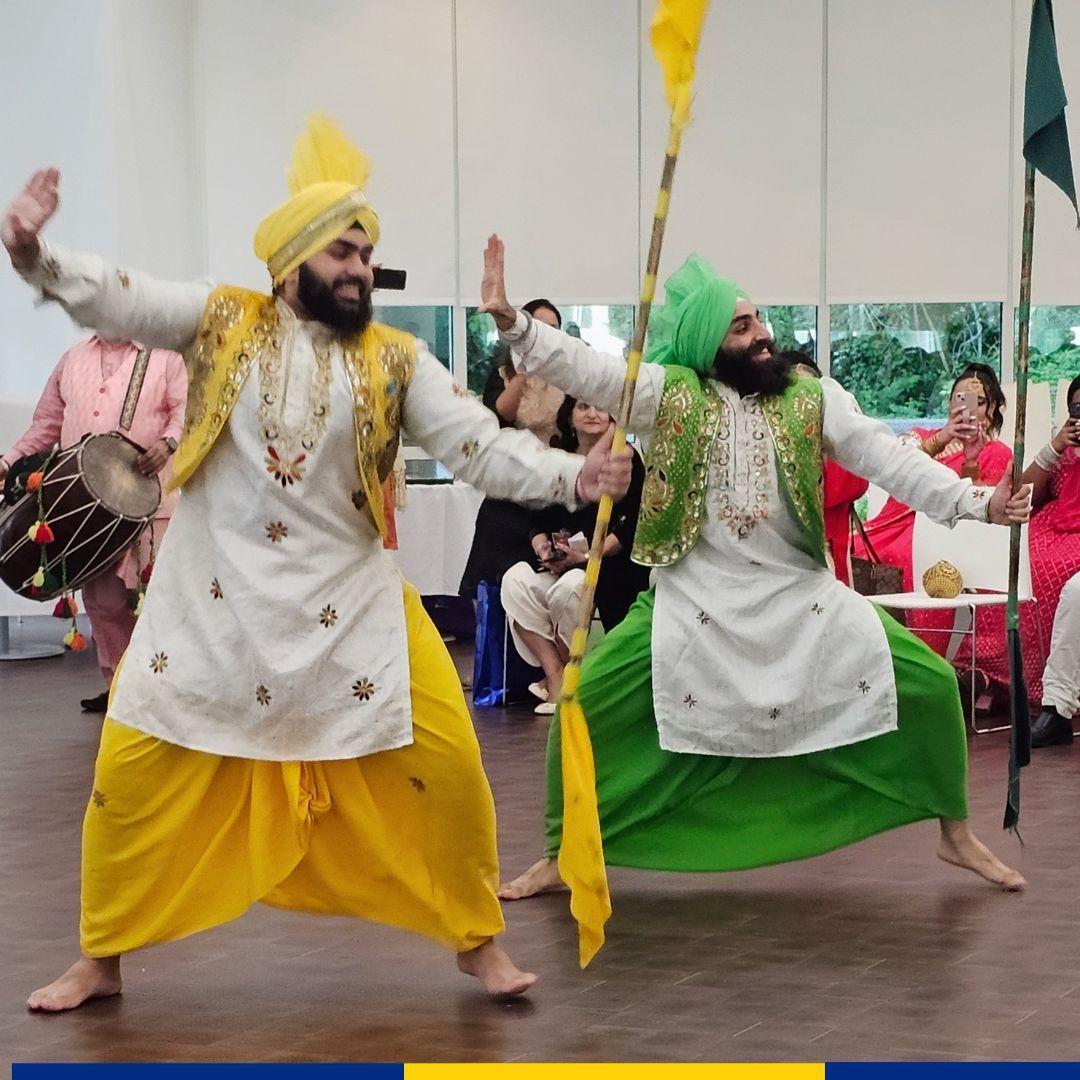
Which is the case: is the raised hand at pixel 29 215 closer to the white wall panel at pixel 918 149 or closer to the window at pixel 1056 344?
the white wall panel at pixel 918 149

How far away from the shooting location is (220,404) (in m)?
3.55

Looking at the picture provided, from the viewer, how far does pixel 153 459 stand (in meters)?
6.72

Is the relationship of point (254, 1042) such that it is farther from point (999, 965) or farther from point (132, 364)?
point (132, 364)

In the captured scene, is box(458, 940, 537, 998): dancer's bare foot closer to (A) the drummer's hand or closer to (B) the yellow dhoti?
(B) the yellow dhoti

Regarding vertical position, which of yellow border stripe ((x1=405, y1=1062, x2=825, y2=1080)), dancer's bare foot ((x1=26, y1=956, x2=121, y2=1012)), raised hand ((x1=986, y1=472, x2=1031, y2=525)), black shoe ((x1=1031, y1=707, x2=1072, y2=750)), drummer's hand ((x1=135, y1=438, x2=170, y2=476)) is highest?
raised hand ((x1=986, y1=472, x2=1031, y2=525))

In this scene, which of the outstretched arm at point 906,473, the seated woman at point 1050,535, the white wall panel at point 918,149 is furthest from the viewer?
the white wall panel at point 918,149

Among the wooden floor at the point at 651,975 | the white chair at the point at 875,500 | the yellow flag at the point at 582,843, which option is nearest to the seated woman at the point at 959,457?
the white chair at the point at 875,500

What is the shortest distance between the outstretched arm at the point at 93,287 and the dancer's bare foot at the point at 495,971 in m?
1.30

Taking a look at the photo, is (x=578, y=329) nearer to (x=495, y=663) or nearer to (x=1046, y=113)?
(x=495, y=663)

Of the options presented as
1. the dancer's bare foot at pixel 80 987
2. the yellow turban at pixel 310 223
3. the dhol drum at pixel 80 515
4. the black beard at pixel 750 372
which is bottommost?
the dancer's bare foot at pixel 80 987

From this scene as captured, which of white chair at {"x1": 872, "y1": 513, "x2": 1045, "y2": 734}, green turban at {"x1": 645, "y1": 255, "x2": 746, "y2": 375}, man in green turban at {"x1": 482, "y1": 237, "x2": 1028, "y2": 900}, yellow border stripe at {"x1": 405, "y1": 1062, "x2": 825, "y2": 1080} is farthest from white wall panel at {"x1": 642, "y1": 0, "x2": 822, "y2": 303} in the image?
yellow border stripe at {"x1": 405, "y1": 1062, "x2": 825, "y2": 1080}

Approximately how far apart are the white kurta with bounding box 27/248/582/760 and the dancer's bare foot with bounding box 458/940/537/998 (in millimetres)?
453

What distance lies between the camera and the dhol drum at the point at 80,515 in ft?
21.7

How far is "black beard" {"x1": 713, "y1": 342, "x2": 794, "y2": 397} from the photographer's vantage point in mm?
4496
